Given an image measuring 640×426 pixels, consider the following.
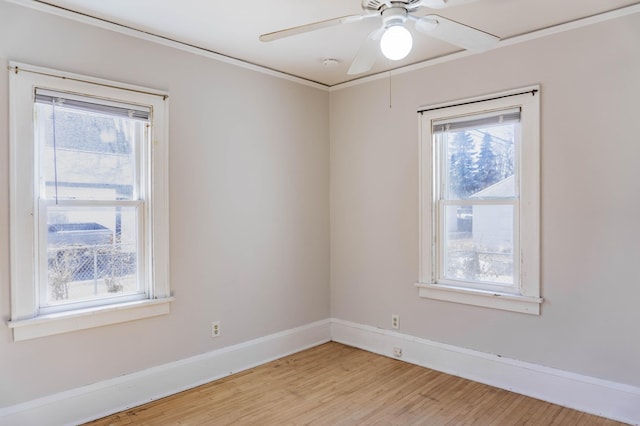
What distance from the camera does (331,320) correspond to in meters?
4.30

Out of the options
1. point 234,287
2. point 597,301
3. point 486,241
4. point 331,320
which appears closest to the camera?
point 597,301

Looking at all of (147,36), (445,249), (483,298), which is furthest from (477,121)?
(147,36)

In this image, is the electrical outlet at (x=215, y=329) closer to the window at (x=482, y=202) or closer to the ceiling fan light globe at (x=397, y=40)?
the window at (x=482, y=202)

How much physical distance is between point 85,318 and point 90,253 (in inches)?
16.6

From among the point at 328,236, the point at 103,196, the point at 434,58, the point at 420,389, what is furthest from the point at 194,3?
the point at 420,389

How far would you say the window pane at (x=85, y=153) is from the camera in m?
2.59

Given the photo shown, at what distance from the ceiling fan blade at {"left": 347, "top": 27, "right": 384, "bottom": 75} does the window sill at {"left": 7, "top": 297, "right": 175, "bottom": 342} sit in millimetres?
2102

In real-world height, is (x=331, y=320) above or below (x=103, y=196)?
below

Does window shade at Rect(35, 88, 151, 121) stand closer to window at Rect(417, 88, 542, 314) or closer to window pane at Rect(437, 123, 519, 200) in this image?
window at Rect(417, 88, 542, 314)

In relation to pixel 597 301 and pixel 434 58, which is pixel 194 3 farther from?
pixel 597 301

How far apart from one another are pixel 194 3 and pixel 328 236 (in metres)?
2.49

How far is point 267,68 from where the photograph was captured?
371 centimetres

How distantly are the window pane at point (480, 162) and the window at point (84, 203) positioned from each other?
228 centimetres

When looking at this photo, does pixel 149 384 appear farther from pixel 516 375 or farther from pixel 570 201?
pixel 570 201
